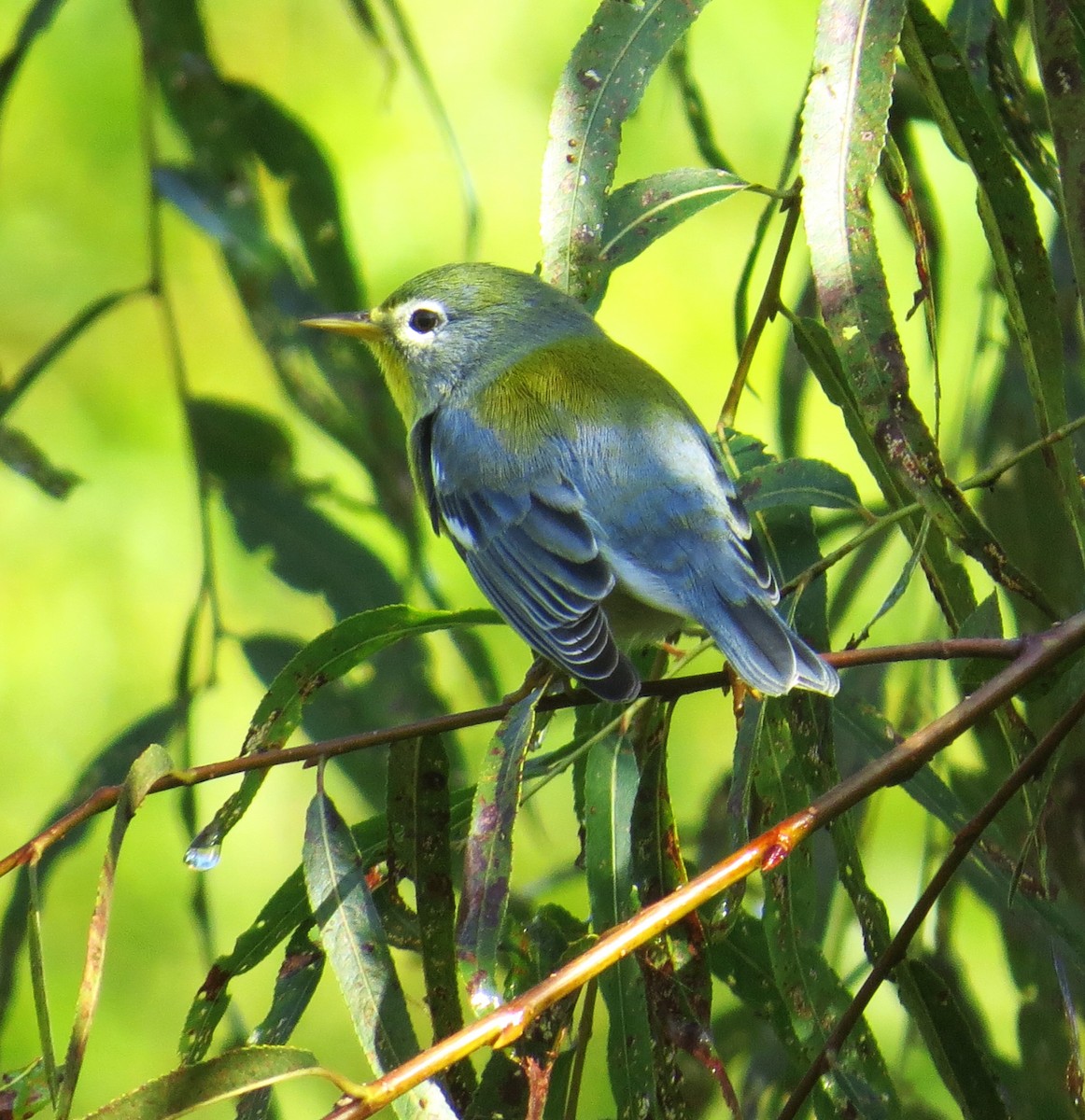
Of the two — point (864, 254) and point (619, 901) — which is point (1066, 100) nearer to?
point (864, 254)

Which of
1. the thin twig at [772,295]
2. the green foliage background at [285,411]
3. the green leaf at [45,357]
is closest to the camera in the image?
the thin twig at [772,295]

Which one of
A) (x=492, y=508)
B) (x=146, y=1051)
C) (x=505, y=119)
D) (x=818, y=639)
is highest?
(x=505, y=119)

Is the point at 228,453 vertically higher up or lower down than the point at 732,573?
higher up

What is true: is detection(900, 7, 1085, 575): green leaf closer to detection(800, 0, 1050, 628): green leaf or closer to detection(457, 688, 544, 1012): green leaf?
detection(800, 0, 1050, 628): green leaf

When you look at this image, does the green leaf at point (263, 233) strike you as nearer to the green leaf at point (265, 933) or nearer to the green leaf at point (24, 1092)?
the green leaf at point (265, 933)

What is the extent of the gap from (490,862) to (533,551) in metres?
0.85

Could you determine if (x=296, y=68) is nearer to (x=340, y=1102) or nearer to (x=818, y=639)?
(x=818, y=639)

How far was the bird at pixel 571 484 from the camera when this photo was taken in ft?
6.08

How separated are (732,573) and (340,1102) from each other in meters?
1.00

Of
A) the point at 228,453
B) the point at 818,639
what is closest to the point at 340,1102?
the point at 818,639

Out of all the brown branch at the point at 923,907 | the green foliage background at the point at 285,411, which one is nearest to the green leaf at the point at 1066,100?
the brown branch at the point at 923,907

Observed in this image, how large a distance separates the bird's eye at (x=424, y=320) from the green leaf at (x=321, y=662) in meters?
1.16

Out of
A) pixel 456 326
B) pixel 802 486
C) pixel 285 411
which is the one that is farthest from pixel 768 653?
pixel 285 411

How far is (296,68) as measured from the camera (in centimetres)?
418
